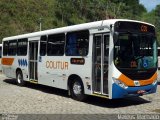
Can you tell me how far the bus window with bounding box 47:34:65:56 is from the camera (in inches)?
577

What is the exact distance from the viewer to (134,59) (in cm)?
1210

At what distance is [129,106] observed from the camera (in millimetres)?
12297

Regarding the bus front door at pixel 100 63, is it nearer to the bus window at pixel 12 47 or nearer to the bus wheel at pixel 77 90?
the bus wheel at pixel 77 90

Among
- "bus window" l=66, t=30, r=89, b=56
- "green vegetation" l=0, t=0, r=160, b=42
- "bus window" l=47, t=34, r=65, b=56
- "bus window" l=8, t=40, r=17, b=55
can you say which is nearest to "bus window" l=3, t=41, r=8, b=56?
"bus window" l=8, t=40, r=17, b=55

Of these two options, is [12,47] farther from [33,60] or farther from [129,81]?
[129,81]

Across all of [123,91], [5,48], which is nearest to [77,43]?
[123,91]

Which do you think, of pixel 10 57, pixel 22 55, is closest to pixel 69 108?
pixel 22 55

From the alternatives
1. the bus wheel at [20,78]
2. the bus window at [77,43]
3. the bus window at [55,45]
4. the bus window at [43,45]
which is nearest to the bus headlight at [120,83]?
the bus window at [77,43]

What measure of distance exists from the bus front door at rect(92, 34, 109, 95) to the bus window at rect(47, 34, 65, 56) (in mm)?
2399

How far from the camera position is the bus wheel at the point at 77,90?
1331 cm

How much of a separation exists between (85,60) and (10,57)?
856cm

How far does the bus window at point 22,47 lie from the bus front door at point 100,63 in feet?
22.1

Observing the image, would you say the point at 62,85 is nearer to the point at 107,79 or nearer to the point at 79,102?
the point at 79,102

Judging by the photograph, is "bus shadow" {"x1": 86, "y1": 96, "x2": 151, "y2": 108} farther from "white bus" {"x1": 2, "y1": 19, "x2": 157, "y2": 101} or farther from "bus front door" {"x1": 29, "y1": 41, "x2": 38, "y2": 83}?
"bus front door" {"x1": 29, "y1": 41, "x2": 38, "y2": 83}
